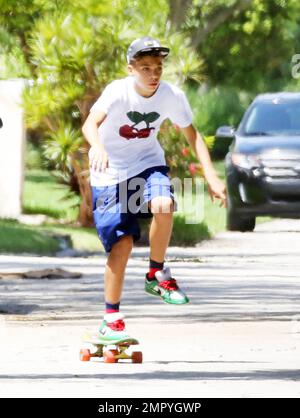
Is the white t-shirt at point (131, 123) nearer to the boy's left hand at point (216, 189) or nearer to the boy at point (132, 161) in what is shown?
the boy at point (132, 161)

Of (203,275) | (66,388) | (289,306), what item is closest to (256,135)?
(203,275)

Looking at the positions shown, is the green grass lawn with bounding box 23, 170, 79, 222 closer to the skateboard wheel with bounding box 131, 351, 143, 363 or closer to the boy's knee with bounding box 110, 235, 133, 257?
the boy's knee with bounding box 110, 235, 133, 257

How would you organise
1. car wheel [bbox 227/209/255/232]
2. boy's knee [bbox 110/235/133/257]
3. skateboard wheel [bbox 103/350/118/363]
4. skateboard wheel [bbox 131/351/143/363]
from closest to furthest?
1. skateboard wheel [bbox 131/351/143/363]
2. skateboard wheel [bbox 103/350/118/363]
3. boy's knee [bbox 110/235/133/257]
4. car wheel [bbox 227/209/255/232]

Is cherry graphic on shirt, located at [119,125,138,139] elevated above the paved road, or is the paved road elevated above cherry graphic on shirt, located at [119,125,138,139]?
cherry graphic on shirt, located at [119,125,138,139]

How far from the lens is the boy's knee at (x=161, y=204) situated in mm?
11094

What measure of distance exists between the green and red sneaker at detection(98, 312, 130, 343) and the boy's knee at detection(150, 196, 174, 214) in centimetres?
70

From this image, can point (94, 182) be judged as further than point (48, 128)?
No

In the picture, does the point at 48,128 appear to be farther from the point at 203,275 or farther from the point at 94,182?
the point at 94,182

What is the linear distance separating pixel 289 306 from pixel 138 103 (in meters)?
3.87

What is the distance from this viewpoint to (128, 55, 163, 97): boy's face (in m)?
11.2

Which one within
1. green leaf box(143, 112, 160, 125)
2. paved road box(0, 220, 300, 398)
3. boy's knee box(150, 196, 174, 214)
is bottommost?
paved road box(0, 220, 300, 398)

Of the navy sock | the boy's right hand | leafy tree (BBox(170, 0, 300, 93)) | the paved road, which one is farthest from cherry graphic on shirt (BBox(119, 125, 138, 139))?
leafy tree (BBox(170, 0, 300, 93))

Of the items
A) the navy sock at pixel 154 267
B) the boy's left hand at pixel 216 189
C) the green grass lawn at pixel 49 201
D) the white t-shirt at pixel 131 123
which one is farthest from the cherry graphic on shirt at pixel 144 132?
the green grass lawn at pixel 49 201
